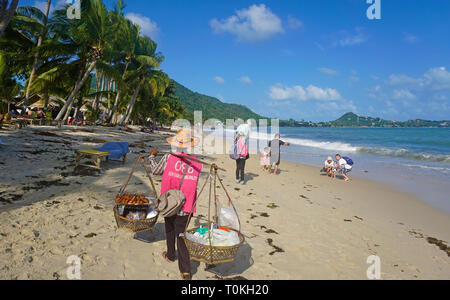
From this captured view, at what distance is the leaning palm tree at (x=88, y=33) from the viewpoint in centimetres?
1702

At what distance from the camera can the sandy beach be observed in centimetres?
346

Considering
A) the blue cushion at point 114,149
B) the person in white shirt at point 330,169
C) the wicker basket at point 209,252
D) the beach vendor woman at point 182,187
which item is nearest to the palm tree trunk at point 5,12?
the blue cushion at point 114,149

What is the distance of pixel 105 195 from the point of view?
19.0 ft

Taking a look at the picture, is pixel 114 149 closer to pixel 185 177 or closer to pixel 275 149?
pixel 275 149

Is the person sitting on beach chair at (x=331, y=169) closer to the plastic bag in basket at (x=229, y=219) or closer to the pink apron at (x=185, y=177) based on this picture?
the plastic bag in basket at (x=229, y=219)

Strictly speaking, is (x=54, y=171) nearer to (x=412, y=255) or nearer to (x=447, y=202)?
(x=412, y=255)

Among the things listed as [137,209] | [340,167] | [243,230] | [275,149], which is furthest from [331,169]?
[137,209]

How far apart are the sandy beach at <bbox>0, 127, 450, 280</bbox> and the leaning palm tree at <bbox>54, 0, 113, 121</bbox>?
12.0 meters

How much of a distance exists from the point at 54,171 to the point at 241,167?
560cm

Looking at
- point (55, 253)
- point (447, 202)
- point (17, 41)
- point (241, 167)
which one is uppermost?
point (17, 41)

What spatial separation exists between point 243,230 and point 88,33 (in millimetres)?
18439

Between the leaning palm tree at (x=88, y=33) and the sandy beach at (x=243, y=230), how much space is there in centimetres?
1196
